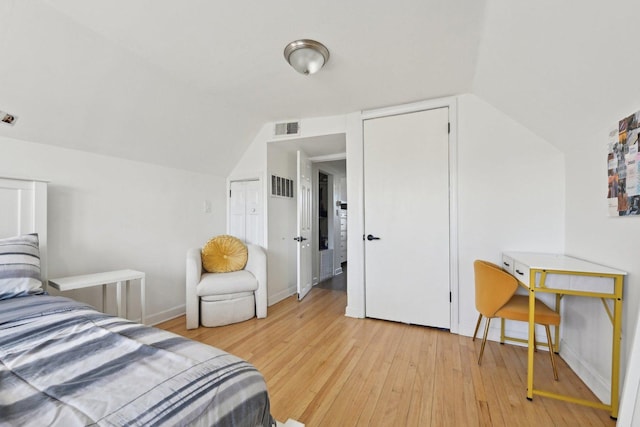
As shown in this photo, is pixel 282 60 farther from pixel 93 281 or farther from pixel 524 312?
pixel 524 312

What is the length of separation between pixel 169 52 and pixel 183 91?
20.7 inches

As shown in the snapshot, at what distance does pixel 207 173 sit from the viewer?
3396mm

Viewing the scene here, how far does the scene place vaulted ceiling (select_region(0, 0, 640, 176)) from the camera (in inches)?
55.4

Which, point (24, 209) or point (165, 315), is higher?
point (24, 209)

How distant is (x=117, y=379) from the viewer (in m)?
0.75

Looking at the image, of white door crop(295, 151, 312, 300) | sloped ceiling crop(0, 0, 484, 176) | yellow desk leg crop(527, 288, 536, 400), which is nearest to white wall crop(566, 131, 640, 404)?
yellow desk leg crop(527, 288, 536, 400)

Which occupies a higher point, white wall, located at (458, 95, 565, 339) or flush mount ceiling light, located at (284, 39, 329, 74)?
flush mount ceiling light, located at (284, 39, 329, 74)

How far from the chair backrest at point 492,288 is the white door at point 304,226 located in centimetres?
197

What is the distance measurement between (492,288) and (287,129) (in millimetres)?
2672

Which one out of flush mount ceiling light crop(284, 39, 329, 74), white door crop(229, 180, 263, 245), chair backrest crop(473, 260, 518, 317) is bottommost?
chair backrest crop(473, 260, 518, 317)

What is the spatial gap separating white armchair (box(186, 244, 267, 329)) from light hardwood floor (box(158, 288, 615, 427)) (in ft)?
0.35

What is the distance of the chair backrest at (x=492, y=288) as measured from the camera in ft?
A: 6.11

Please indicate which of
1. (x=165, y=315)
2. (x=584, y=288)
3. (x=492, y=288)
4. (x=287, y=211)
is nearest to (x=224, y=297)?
(x=165, y=315)

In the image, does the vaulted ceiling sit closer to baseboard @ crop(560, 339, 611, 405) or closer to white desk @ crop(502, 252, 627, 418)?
white desk @ crop(502, 252, 627, 418)
